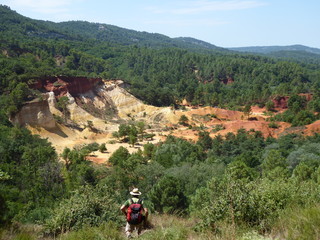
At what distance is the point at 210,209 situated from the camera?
783cm

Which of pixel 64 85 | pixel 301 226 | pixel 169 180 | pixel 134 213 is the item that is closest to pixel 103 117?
pixel 64 85

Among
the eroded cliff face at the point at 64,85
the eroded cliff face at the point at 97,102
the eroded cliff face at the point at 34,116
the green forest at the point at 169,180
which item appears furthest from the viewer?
the eroded cliff face at the point at 64,85

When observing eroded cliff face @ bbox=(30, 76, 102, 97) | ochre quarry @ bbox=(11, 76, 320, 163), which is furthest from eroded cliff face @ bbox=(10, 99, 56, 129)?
eroded cliff face @ bbox=(30, 76, 102, 97)

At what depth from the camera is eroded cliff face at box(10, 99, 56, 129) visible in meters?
42.1

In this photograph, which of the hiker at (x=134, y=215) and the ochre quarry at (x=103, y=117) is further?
the ochre quarry at (x=103, y=117)

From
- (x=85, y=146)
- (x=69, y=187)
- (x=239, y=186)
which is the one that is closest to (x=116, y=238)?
(x=239, y=186)

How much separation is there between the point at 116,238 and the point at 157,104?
220ft

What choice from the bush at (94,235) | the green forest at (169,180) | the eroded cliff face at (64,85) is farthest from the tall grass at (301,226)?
the eroded cliff face at (64,85)

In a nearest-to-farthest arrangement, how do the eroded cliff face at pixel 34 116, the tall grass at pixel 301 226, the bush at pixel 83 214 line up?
the tall grass at pixel 301 226, the bush at pixel 83 214, the eroded cliff face at pixel 34 116

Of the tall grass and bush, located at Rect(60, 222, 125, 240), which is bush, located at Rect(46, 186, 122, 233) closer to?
bush, located at Rect(60, 222, 125, 240)

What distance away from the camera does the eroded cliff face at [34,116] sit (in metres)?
42.1

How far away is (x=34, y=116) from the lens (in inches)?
1697

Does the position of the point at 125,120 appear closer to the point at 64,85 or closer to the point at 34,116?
the point at 64,85

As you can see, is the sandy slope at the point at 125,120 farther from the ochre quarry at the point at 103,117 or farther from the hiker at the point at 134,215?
the hiker at the point at 134,215
